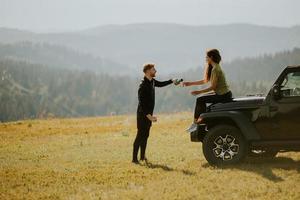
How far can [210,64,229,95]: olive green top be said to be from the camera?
41.3 ft

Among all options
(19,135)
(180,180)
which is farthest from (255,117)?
(19,135)

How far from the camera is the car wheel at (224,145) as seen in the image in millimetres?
12227

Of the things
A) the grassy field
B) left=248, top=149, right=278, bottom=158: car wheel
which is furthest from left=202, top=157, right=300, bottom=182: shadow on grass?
left=248, top=149, right=278, bottom=158: car wheel

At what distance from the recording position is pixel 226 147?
12.5 metres

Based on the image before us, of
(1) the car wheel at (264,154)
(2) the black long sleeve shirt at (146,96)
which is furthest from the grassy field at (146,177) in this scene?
(2) the black long sleeve shirt at (146,96)

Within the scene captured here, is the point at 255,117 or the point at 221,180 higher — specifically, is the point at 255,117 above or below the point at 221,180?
above

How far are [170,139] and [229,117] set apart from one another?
958 cm

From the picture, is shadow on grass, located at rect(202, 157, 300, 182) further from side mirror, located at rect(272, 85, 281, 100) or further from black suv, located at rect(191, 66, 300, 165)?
side mirror, located at rect(272, 85, 281, 100)

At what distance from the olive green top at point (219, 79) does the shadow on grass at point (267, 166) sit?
2.05m

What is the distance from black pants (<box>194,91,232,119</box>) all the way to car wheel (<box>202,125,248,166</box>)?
65cm

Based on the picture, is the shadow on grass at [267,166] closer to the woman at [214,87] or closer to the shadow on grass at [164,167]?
the shadow on grass at [164,167]

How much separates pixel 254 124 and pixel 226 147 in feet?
3.51

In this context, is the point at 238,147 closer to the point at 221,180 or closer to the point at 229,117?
the point at 229,117

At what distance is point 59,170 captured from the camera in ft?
44.4
